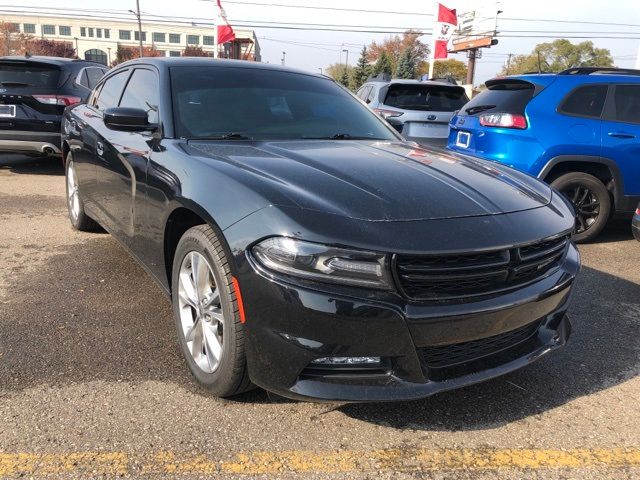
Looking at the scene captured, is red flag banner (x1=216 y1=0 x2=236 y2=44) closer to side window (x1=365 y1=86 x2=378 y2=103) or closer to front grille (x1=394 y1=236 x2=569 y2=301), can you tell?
side window (x1=365 y1=86 x2=378 y2=103)

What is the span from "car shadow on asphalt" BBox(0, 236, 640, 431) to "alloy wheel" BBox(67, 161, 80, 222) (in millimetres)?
1068

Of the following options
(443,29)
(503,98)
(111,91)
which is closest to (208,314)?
(111,91)

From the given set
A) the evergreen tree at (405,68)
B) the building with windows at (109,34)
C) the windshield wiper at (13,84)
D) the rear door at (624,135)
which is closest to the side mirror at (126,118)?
the rear door at (624,135)

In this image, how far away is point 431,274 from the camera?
2.17 m

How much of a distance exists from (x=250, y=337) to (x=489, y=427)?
3.92 feet

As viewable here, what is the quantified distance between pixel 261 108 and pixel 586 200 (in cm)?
397

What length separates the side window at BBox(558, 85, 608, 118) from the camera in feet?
18.7

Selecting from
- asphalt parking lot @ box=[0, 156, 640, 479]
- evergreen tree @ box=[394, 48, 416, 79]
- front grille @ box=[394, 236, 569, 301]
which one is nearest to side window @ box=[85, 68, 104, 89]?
asphalt parking lot @ box=[0, 156, 640, 479]

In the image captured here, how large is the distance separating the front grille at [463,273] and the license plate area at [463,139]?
3.86m

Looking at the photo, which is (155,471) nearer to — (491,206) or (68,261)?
(491,206)

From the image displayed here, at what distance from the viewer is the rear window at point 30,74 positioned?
8.05 meters

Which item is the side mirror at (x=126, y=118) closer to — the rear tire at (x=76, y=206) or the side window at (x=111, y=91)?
the side window at (x=111, y=91)

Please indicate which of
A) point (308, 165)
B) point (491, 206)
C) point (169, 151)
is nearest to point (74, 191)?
point (169, 151)

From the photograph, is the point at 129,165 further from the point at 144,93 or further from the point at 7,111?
the point at 7,111
